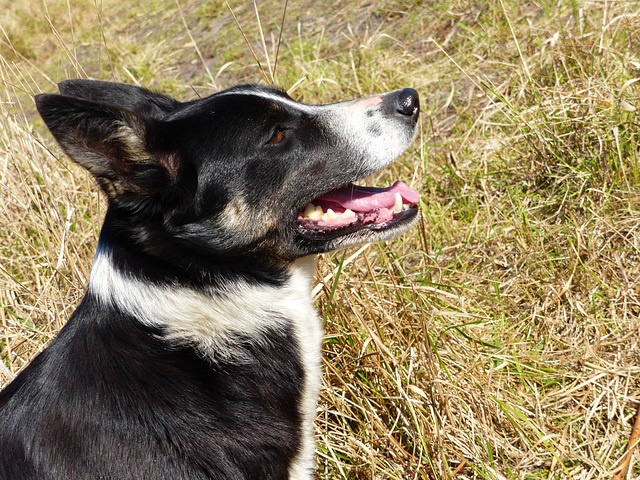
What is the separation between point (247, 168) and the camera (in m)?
2.38

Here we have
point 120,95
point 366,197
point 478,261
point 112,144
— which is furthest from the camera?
point 478,261

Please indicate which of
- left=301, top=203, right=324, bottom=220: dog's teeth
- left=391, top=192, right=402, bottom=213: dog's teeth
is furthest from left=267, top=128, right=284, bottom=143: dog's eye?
left=391, top=192, right=402, bottom=213: dog's teeth

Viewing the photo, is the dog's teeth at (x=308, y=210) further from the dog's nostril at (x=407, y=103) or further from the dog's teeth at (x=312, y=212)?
the dog's nostril at (x=407, y=103)

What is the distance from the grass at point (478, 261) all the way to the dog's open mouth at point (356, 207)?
0.47m

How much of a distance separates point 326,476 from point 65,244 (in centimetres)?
184

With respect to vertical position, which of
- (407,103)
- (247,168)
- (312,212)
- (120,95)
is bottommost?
(312,212)

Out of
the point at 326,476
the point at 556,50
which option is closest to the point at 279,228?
the point at 326,476

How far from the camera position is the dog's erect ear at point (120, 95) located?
2.39 meters

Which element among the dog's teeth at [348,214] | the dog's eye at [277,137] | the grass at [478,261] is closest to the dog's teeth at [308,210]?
the dog's teeth at [348,214]

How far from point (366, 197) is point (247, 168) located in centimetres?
52

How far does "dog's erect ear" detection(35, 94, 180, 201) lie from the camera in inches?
73.8

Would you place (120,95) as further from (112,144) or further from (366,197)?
(366,197)

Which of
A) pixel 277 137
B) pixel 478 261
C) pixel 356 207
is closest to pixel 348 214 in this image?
pixel 356 207

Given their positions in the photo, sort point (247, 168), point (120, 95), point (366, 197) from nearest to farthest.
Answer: point (247, 168) < point (120, 95) < point (366, 197)
